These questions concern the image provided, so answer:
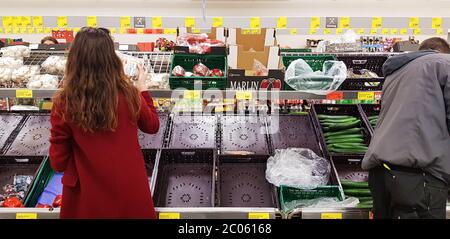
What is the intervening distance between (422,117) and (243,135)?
149cm

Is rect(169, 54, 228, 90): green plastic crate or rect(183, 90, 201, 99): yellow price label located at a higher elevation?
rect(169, 54, 228, 90): green plastic crate

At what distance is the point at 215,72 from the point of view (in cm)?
314

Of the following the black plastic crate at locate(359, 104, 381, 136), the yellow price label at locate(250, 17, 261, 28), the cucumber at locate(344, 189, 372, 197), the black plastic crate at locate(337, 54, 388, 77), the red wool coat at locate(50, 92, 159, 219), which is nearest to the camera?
the red wool coat at locate(50, 92, 159, 219)

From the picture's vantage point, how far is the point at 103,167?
2.32 meters

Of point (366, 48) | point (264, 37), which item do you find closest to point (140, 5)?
point (264, 37)

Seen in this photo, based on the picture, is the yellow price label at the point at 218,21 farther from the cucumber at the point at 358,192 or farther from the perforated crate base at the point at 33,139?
the cucumber at the point at 358,192

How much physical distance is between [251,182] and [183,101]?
981 millimetres

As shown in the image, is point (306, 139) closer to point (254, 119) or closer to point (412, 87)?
point (254, 119)

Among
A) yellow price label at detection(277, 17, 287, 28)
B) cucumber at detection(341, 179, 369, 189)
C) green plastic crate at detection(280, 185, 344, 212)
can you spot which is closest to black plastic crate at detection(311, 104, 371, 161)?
cucumber at detection(341, 179, 369, 189)

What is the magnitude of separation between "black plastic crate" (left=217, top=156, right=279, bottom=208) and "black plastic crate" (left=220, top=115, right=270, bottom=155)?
8 centimetres

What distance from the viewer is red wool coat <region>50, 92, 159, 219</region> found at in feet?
7.47

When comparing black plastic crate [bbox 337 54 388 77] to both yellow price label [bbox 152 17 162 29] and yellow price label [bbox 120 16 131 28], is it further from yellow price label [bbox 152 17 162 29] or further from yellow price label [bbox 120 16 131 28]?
yellow price label [bbox 120 16 131 28]

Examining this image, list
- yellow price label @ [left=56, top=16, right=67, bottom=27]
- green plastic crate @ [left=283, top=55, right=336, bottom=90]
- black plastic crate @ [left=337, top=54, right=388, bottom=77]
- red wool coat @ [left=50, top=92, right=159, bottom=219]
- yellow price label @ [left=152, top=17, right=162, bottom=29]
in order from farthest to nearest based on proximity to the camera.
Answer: yellow price label @ [left=56, top=16, right=67, bottom=27], yellow price label @ [left=152, top=17, right=162, bottom=29], black plastic crate @ [left=337, top=54, right=388, bottom=77], green plastic crate @ [left=283, top=55, right=336, bottom=90], red wool coat @ [left=50, top=92, right=159, bottom=219]

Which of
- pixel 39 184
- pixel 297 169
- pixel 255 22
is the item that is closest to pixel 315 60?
pixel 297 169
